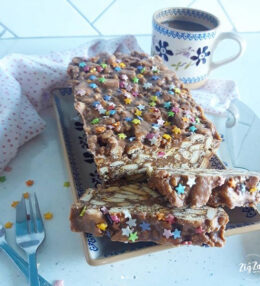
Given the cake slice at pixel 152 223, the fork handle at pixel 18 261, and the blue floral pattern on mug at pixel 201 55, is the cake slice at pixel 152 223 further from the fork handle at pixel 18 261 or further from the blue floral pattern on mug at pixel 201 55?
the blue floral pattern on mug at pixel 201 55

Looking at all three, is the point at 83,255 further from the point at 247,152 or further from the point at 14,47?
the point at 14,47

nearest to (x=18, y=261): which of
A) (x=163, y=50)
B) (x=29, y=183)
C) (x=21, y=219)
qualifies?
(x=21, y=219)

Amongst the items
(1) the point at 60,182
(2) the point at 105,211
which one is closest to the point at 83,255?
(2) the point at 105,211

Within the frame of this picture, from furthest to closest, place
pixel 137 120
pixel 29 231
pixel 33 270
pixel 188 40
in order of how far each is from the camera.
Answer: pixel 188 40
pixel 137 120
pixel 29 231
pixel 33 270

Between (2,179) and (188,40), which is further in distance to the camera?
(188,40)

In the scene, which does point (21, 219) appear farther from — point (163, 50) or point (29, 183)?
point (163, 50)
